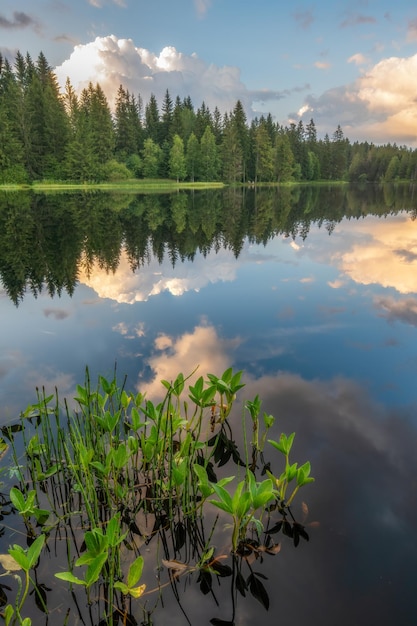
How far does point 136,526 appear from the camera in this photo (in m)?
4.04

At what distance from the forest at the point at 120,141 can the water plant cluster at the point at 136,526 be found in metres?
68.6

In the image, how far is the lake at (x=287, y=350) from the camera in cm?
355

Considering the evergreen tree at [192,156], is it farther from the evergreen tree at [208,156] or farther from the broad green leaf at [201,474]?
the broad green leaf at [201,474]

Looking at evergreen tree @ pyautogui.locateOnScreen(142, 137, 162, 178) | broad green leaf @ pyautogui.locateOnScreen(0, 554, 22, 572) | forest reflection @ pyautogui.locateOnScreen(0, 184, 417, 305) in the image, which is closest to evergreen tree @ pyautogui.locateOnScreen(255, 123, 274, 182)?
evergreen tree @ pyautogui.locateOnScreen(142, 137, 162, 178)

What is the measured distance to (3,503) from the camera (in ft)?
14.3

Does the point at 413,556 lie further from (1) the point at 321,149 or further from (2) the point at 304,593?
(1) the point at 321,149

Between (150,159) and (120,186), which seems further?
(150,159)

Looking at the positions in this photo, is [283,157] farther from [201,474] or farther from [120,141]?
[201,474]

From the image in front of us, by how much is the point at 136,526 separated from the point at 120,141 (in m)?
104

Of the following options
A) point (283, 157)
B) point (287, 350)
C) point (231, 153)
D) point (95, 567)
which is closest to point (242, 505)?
point (95, 567)

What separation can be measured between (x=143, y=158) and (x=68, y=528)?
324 ft

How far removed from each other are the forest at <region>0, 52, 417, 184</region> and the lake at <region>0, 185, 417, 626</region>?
5692cm

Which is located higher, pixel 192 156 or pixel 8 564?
pixel 192 156

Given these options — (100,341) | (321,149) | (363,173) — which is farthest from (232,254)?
(363,173)
